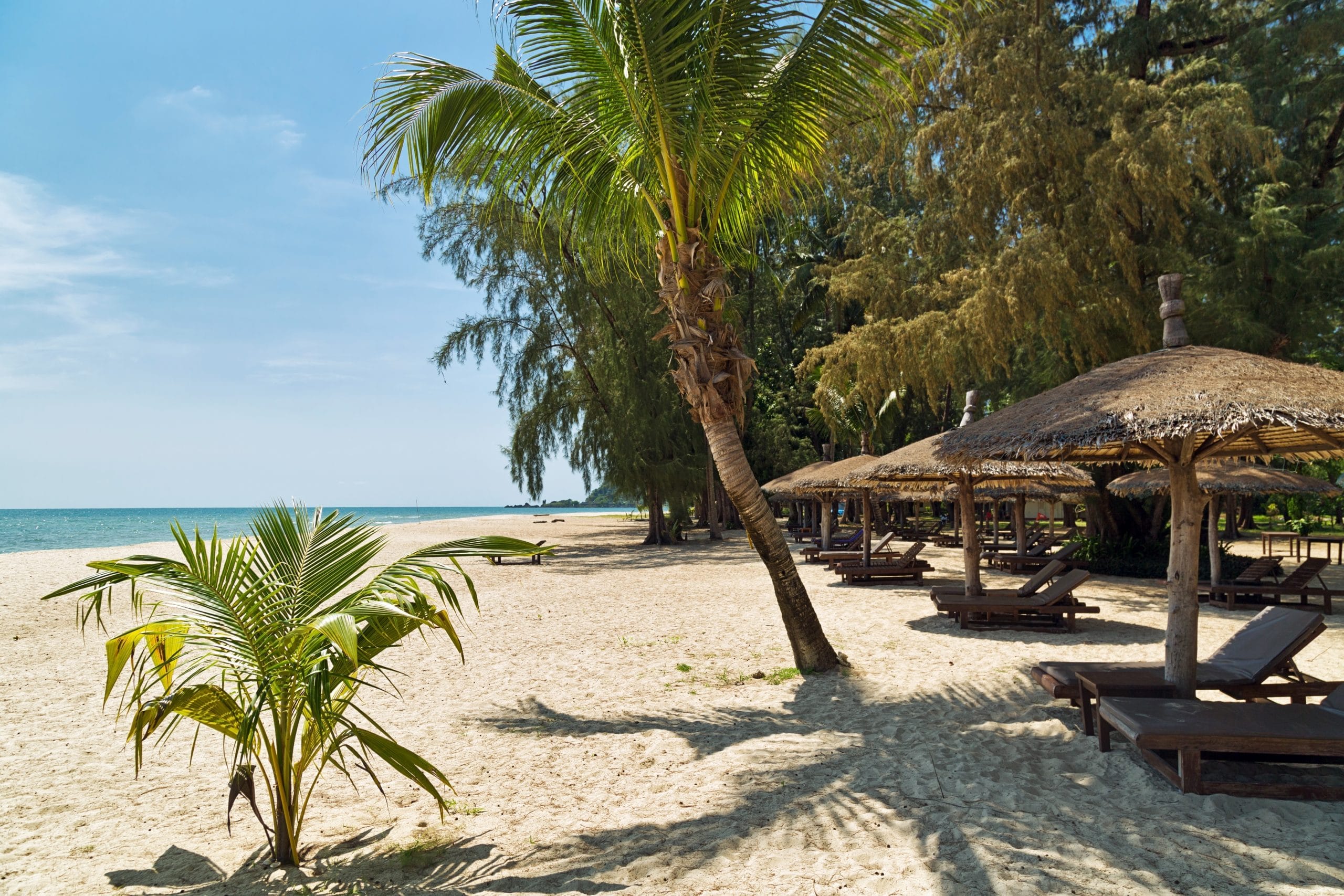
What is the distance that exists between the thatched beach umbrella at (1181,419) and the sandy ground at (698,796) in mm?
1292

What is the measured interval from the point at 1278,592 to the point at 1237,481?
77.4 inches

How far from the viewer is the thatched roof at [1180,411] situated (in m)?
4.72

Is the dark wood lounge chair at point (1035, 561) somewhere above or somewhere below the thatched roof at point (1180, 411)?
below

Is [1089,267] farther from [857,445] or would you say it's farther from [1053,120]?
[857,445]

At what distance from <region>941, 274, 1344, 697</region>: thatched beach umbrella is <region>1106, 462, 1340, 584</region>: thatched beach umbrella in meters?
5.70

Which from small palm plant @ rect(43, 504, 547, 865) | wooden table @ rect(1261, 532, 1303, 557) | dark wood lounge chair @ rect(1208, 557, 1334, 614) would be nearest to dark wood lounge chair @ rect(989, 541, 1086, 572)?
dark wood lounge chair @ rect(1208, 557, 1334, 614)

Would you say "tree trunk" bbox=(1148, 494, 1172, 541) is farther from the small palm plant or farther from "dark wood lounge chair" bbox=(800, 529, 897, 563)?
the small palm plant

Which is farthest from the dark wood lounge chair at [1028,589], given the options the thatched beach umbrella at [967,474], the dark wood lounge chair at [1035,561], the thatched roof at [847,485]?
the dark wood lounge chair at [1035,561]

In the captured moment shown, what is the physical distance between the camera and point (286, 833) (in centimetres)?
377

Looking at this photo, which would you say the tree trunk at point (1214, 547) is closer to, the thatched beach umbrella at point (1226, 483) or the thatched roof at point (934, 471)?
the thatched beach umbrella at point (1226, 483)

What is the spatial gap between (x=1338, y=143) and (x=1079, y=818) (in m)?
15.2

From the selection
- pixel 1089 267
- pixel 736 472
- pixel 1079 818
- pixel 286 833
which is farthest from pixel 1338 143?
pixel 286 833

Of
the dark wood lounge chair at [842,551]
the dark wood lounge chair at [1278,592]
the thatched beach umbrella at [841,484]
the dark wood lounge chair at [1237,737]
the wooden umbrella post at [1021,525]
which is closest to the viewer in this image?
the dark wood lounge chair at [1237,737]

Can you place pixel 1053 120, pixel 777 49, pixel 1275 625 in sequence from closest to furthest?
pixel 1275 625 → pixel 777 49 → pixel 1053 120
